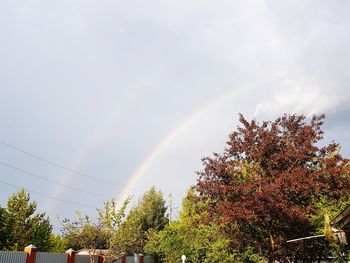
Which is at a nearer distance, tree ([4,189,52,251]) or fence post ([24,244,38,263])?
fence post ([24,244,38,263])

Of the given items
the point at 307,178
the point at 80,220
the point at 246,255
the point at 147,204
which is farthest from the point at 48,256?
the point at 147,204

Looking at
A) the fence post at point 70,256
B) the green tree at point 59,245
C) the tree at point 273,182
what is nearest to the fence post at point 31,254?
the fence post at point 70,256

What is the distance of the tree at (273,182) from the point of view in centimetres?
1521

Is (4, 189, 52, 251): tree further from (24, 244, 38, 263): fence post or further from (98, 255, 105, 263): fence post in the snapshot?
(24, 244, 38, 263): fence post

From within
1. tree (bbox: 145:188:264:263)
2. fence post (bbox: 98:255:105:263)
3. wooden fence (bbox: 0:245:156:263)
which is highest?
tree (bbox: 145:188:264:263)

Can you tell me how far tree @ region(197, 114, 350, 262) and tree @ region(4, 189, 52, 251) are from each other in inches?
910

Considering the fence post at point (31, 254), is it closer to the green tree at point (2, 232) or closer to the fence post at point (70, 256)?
the fence post at point (70, 256)

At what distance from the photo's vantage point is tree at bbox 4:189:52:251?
33.6 metres

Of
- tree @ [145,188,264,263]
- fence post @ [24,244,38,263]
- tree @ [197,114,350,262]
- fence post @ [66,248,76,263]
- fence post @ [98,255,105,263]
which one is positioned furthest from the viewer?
fence post @ [98,255,105,263]

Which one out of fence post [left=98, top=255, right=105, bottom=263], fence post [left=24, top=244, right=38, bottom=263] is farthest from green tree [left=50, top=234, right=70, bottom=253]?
fence post [left=24, top=244, right=38, bottom=263]

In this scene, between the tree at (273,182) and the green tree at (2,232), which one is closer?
the tree at (273,182)

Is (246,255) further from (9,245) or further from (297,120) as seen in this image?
(9,245)

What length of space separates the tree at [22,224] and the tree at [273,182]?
23.1 m

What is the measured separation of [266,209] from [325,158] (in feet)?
12.8
